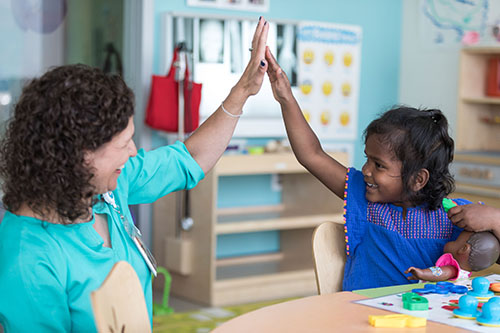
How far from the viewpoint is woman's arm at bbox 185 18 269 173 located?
70.6 inches

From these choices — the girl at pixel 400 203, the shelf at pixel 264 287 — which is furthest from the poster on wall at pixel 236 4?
the girl at pixel 400 203

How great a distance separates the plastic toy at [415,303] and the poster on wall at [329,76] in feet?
10.3

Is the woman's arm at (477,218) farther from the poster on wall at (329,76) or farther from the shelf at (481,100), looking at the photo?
the poster on wall at (329,76)

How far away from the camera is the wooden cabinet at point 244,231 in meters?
3.71

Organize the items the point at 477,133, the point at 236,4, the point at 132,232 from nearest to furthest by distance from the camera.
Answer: the point at 132,232 < the point at 236,4 < the point at 477,133

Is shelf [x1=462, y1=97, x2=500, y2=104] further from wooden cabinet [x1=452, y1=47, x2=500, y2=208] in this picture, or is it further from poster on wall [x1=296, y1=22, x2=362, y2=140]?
poster on wall [x1=296, y1=22, x2=362, y2=140]

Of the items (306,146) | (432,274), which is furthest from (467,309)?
(306,146)

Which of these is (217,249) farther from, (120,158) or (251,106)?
(120,158)

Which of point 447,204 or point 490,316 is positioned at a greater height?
point 447,204

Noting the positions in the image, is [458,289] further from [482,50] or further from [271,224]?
[482,50]

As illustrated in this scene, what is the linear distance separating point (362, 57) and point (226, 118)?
312 cm

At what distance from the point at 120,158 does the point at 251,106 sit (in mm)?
2876

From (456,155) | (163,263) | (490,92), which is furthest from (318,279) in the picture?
(490,92)

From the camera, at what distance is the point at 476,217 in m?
1.61
